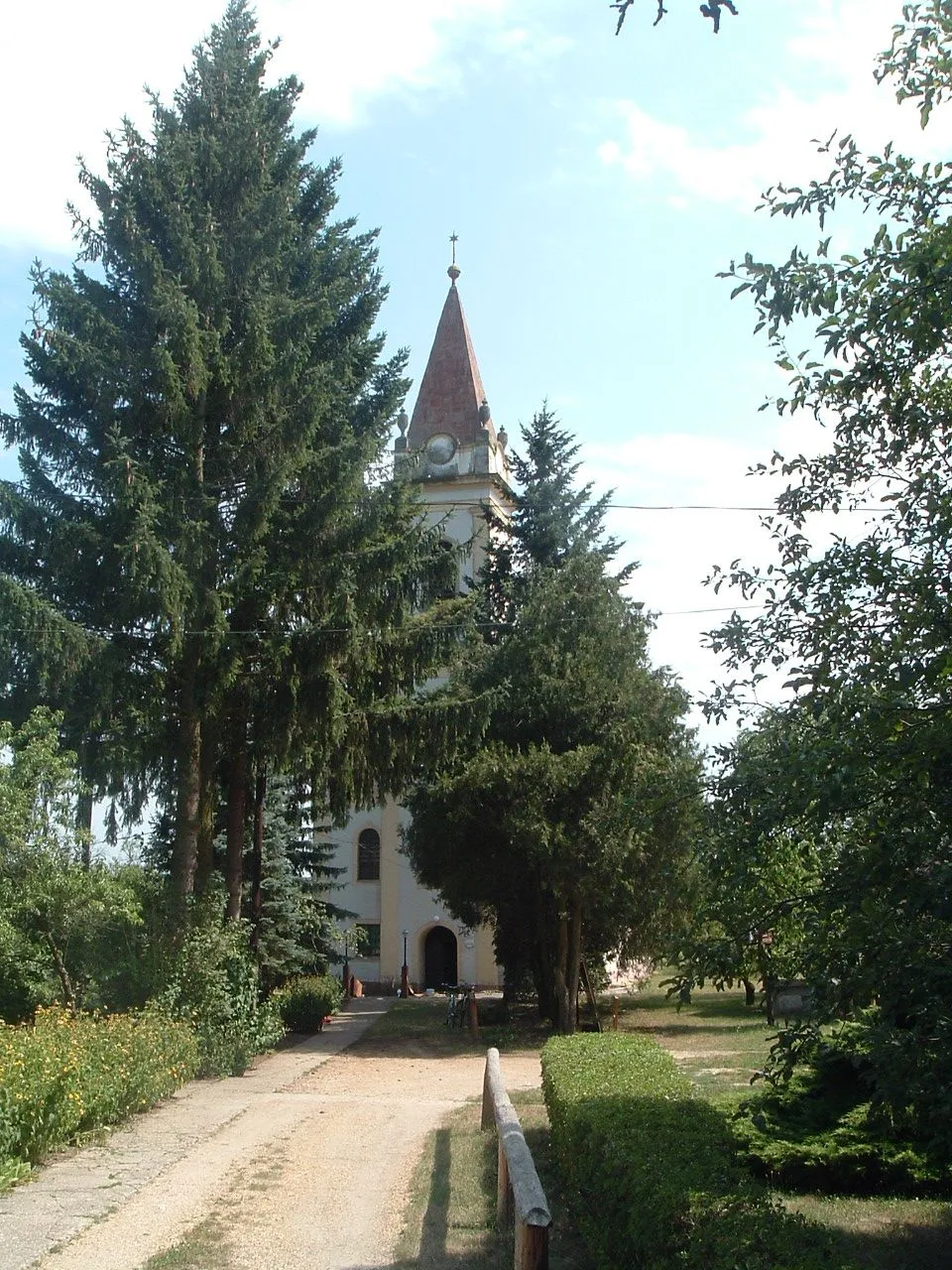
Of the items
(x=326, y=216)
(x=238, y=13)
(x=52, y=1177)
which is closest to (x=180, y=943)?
(x=52, y=1177)

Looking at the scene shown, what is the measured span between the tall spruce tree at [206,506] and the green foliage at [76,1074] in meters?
4.27

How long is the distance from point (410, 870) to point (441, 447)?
15.3 meters

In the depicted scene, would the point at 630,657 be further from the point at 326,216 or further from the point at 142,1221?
A: the point at 142,1221

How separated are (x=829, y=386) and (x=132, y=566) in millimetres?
11778

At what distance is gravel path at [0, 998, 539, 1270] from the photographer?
7.68 m

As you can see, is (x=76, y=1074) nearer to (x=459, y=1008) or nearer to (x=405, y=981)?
(x=459, y=1008)

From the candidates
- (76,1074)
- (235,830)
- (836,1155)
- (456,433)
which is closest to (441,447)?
(456,433)

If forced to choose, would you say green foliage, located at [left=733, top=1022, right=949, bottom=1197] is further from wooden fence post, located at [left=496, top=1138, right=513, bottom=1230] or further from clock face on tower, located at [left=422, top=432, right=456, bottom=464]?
clock face on tower, located at [left=422, top=432, right=456, bottom=464]

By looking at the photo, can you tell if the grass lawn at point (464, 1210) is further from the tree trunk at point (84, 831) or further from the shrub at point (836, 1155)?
the tree trunk at point (84, 831)

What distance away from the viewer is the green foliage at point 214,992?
17203mm

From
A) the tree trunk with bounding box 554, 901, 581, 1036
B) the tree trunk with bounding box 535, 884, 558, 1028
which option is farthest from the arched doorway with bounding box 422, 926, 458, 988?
the tree trunk with bounding box 554, 901, 581, 1036

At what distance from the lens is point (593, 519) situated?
33.1m

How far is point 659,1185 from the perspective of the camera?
5785mm

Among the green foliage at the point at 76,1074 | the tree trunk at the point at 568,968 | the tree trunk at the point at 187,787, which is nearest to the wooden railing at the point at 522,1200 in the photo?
the green foliage at the point at 76,1074
